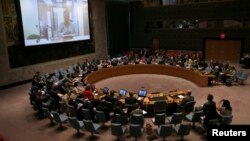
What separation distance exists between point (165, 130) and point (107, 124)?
2.72 metres

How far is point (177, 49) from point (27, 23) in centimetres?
1569

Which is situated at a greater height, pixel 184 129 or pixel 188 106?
pixel 188 106

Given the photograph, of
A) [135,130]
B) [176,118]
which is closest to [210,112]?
[176,118]

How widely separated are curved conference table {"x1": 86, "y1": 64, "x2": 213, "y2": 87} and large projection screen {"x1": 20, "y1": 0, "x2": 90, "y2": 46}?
15.5 ft

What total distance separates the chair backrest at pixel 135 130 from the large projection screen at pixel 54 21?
452 inches

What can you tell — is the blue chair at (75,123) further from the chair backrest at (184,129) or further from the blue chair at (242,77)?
the blue chair at (242,77)

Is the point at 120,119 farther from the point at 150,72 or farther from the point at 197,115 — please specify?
the point at 150,72

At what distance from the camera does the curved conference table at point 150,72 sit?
14727 millimetres

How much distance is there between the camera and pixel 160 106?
31.7ft

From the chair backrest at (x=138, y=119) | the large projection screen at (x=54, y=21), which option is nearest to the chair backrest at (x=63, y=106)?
the chair backrest at (x=138, y=119)

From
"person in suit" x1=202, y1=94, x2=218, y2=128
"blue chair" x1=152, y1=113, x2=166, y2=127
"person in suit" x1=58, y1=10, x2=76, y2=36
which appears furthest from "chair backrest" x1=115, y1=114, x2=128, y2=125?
"person in suit" x1=58, y1=10, x2=76, y2=36

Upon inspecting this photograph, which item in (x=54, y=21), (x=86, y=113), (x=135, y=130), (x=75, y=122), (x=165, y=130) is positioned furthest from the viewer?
(x=54, y=21)

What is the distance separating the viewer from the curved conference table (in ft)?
48.3

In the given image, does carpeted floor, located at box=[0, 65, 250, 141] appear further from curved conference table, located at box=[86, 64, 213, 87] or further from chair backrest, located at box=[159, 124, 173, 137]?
chair backrest, located at box=[159, 124, 173, 137]
